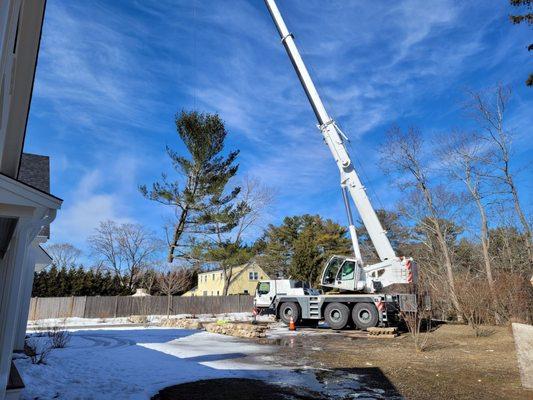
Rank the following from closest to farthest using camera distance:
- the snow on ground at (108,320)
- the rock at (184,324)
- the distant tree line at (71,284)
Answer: the rock at (184,324)
the snow on ground at (108,320)
the distant tree line at (71,284)

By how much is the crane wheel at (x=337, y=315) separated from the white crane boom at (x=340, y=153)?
2.32 m

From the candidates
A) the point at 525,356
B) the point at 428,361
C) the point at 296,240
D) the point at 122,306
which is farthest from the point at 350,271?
the point at 296,240

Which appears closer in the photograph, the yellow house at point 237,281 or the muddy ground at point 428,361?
the muddy ground at point 428,361

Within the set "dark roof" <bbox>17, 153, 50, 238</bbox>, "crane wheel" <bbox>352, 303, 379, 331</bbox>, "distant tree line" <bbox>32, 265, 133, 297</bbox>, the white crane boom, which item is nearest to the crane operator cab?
the white crane boom

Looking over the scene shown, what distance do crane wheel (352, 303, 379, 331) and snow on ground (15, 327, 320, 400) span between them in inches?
247

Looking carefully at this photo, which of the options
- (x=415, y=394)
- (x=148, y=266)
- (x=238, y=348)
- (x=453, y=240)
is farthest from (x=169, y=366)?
(x=148, y=266)

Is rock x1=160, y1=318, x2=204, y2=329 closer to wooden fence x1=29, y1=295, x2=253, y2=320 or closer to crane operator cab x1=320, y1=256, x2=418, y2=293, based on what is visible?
crane operator cab x1=320, y1=256, x2=418, y2=293

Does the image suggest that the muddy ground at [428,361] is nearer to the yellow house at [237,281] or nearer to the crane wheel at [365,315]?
the crane wheel at [365,315]

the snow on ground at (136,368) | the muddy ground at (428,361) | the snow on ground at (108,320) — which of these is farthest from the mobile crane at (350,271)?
the snow on ground at (108,320)

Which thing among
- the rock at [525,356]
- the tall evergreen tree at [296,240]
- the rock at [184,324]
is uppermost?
the tall evergreen tree at [296,240]

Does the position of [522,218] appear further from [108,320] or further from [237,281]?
[237,281]

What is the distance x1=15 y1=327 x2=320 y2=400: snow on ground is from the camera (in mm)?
6680

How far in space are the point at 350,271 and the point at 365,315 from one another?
2.02 metres

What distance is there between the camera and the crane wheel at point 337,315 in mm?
18141
